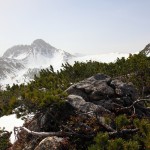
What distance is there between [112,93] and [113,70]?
17421 mm

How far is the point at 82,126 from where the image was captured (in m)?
11.5

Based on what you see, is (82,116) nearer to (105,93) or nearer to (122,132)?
(122,132)

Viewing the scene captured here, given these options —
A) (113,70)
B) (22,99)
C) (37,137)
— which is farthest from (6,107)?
(113,70)

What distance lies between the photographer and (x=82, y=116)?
12281 mm

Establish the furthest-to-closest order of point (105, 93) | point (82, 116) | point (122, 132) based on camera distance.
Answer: point (105, 93)
point (82, 116)
point (122, 132)

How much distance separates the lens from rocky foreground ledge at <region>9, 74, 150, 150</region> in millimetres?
11094

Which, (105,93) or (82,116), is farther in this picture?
(105,93)

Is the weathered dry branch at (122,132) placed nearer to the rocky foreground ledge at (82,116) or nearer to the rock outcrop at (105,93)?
the rocky foreground ledge at (82,116)

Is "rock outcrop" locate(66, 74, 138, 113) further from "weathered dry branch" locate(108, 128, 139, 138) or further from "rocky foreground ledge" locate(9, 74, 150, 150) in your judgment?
"weathered dry branch" locate(108, 128, 139, 138)

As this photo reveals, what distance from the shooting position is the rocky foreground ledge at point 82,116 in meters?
11.1

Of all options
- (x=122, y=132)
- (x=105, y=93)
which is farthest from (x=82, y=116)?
(x=105, y=93)

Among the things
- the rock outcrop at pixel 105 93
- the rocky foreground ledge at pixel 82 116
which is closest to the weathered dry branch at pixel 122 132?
the rocky foreground ledge at pixel 82 116

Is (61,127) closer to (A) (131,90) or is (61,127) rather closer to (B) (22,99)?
(B) (22,99)

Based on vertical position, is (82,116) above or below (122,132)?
above
